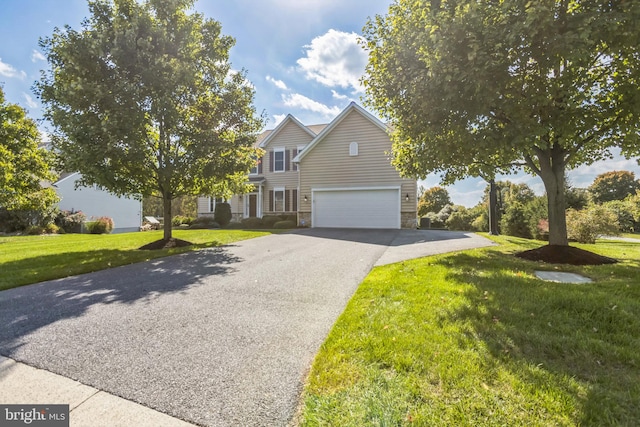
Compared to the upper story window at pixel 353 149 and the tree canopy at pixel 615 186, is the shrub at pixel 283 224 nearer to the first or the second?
the upper story window at pixel 353 149

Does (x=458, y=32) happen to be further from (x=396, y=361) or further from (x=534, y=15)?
(x=396, y=361)

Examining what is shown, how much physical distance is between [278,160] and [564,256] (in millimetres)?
17937

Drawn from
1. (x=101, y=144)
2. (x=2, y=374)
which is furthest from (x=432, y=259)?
(x=101, y=144)

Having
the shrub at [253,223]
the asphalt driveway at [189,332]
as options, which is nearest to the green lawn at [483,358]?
the asphalt driveway at [189,332]

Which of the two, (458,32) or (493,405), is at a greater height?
(458,32)

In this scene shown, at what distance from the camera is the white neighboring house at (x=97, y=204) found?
2352 centimetres

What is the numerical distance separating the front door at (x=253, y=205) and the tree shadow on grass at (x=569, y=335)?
61.5 feet

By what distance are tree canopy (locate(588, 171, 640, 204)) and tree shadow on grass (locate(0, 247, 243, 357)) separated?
51.9 metres

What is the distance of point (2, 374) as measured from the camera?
2.56 metres

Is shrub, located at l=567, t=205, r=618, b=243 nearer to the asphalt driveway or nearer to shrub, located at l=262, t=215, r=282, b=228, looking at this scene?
the asphalt driveway

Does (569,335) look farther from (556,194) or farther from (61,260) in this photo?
(61,260)

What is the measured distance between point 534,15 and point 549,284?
4272 mm

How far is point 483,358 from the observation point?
8.57 feet

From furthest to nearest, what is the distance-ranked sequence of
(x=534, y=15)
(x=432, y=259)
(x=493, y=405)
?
(x=432, y=259) < (x=534, y=15) < (x=493, y=405)
